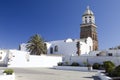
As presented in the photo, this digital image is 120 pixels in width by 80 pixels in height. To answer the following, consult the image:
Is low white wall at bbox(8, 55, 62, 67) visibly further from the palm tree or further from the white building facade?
the white building facade

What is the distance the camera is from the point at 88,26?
80.6m

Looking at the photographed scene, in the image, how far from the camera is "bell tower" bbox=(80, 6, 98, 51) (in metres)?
79.5

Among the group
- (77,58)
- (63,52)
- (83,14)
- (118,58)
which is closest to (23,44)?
(63,52)

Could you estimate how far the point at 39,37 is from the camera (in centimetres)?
6100

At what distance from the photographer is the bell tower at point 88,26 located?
79500mm

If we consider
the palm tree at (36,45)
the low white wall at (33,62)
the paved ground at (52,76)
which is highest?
the palm tree at (36,45)

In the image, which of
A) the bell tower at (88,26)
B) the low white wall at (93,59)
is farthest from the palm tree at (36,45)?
the bell tower at (88,26)

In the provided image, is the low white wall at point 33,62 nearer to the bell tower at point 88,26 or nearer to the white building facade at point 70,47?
the white building facade at point 70,47

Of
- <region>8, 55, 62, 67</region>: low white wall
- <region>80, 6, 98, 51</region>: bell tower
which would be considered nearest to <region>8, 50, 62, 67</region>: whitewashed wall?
<region>8, 55, 62, 67</region>: low white wall

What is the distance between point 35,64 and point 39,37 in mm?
9750

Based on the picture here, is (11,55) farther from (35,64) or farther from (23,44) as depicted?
(23,44)

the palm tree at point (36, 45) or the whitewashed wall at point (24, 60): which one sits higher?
the palm tree at point (36, 45)

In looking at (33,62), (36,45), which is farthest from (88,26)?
(33,62)

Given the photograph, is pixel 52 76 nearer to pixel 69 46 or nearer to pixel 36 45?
pixel 36 45
